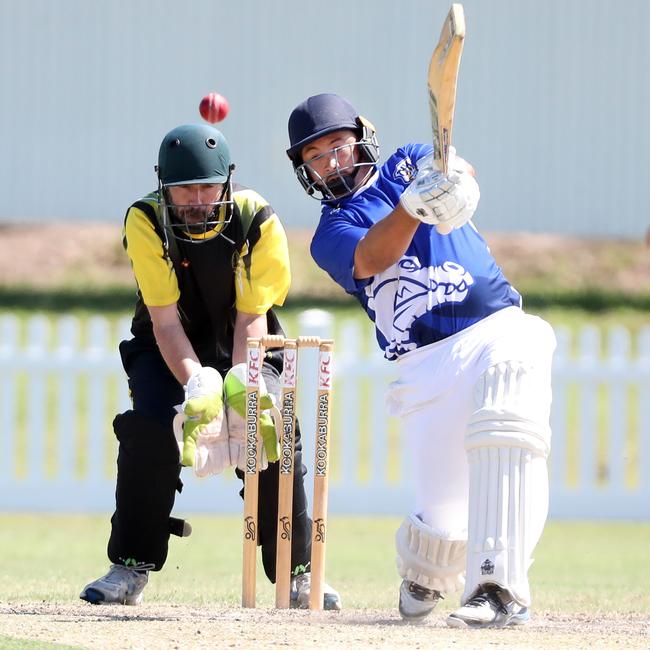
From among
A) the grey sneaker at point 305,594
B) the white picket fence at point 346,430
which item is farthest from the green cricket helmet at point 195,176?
A: the white picket fence at point 346,430

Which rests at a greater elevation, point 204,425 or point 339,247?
point 339,247

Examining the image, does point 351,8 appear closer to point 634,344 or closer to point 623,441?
point 634,344

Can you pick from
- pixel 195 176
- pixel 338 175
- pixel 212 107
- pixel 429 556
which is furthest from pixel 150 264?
pixel 429 556

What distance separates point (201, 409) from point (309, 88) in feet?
28.7

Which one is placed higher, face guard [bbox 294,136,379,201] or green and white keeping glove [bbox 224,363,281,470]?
face guard [bbox 294,136,379,201]

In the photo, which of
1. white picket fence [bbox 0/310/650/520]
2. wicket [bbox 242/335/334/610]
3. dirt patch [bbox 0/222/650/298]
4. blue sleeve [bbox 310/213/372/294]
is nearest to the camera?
blue sleeve [bbox 310/213/372/294]

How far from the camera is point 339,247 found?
Result: 4.51m

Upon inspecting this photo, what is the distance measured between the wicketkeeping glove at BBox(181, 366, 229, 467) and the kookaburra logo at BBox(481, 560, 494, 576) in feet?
3.10

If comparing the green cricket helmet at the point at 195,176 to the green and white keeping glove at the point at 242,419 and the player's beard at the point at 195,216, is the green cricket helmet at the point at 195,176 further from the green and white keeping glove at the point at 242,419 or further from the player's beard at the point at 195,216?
the green and white keeping glove at the point at 242,419

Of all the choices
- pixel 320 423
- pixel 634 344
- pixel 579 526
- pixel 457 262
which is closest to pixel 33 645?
pixel 320 423

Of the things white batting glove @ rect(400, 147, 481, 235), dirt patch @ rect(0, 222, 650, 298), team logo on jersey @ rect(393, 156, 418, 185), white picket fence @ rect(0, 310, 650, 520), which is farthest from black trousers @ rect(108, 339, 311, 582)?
dirt patch @ rect(0, 222, 650, 298)

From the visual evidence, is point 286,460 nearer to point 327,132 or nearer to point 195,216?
point 195,216

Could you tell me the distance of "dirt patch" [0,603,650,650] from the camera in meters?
3.95

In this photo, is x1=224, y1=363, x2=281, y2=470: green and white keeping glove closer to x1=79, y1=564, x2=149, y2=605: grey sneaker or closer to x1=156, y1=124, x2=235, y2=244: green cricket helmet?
x1=156, y1=124, x2=235, y2=244: green cricket helmet
